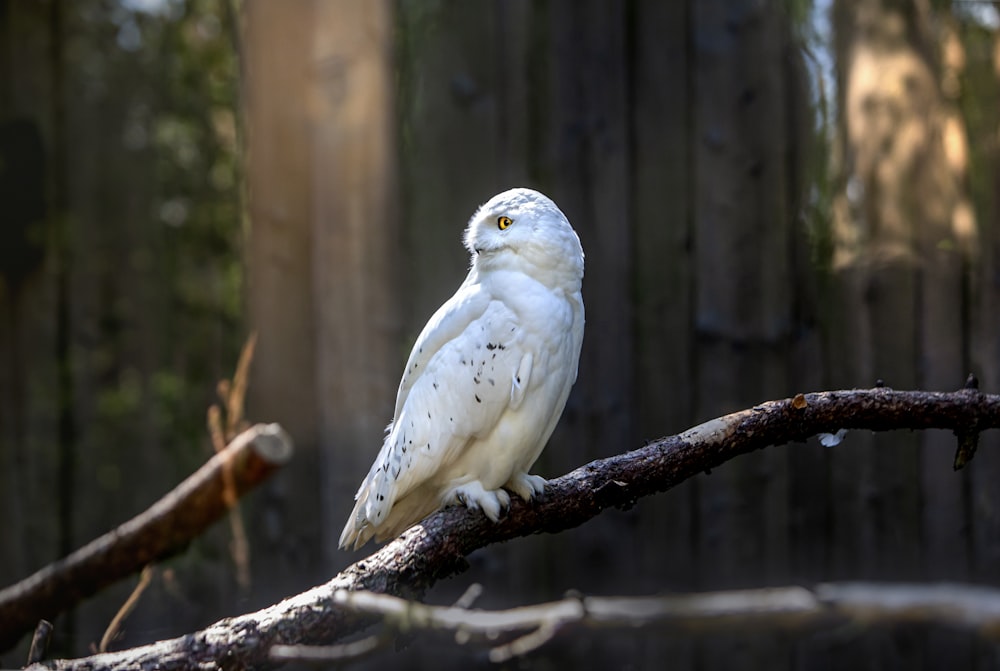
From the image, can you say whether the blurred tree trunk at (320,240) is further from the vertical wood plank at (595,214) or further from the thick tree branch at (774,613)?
the thick tree branch at (774,613)

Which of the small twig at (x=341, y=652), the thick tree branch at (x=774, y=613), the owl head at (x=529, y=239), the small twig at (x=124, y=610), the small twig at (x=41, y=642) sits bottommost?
the small twig at (x=124, y=610)

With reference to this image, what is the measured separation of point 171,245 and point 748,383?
2.15 metres

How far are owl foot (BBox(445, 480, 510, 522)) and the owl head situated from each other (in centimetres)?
39

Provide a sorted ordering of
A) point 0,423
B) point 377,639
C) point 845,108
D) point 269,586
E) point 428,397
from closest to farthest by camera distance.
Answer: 1. point 377,639
2. point 428,397
3. point 269,586
4. point 845,108
5. point 0,423

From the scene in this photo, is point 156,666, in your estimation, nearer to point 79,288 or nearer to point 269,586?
point 269,586

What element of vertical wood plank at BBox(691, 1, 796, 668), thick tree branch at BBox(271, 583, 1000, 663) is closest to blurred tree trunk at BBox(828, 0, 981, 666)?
vertical wood plank at BBox(691, 1, 796, 668)

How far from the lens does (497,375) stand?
1.49 meters

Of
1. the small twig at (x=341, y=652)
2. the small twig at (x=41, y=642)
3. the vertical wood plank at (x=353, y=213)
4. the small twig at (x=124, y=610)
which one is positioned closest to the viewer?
the small twig at (x=341, y=652)

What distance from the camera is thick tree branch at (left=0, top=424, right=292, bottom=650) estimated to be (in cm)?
195

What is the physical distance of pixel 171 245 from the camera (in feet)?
10.2

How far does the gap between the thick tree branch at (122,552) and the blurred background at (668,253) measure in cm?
30

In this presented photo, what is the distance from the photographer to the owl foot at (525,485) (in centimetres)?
146

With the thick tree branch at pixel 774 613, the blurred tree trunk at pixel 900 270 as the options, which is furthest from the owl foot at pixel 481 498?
the blurred tree trunk at pixel 900 270

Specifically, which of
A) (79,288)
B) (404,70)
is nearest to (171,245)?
(79,288)
